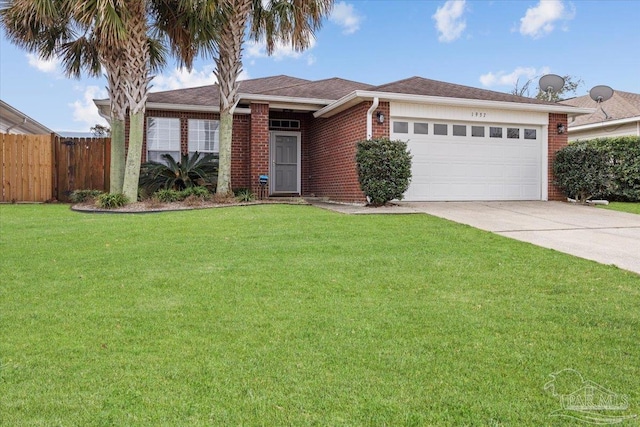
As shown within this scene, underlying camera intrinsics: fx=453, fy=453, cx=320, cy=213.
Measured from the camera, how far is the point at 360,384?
2.38 meters

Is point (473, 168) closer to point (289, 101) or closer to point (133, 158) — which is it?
point (289, 101)

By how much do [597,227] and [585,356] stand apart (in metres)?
6.31

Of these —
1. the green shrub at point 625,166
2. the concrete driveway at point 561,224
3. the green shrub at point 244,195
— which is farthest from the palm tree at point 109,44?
the green shrub at point 625,166

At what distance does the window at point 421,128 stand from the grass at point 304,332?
6.33 metres

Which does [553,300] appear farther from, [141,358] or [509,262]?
Answer: [141,358]

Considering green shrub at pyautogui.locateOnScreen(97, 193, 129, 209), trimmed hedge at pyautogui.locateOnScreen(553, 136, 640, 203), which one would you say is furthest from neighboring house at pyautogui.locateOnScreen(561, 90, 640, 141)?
green shrub at pyautogui.locateOnScreen(97, 193, 129, 209)

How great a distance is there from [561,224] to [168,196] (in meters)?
8.61

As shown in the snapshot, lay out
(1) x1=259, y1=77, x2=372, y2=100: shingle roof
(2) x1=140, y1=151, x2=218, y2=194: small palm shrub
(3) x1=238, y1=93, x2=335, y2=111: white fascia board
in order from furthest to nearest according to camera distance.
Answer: (1) x1=259, y1=77, x2=372, y2=100: shingle roof < (3) x1=238, y1=93, x2=335, y2=111: white fascia board < (2) x1=140, y1=151, x2=218, y2=194: small palm shrub

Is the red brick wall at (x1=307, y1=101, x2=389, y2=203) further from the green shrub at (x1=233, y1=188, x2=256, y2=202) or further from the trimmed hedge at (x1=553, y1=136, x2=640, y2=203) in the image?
the trimmed hedge at (x1=553, y1=136, x2=640, y2=203)

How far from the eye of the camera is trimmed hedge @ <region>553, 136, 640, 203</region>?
37.9 ft

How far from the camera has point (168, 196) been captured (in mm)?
11062

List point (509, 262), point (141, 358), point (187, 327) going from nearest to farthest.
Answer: point (141, 358) → point (187, 327) → point (509, 262)

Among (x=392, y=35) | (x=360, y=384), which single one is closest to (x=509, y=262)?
(x=360, y=384)

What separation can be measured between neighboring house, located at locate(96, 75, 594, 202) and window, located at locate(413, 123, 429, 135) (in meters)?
0.03
